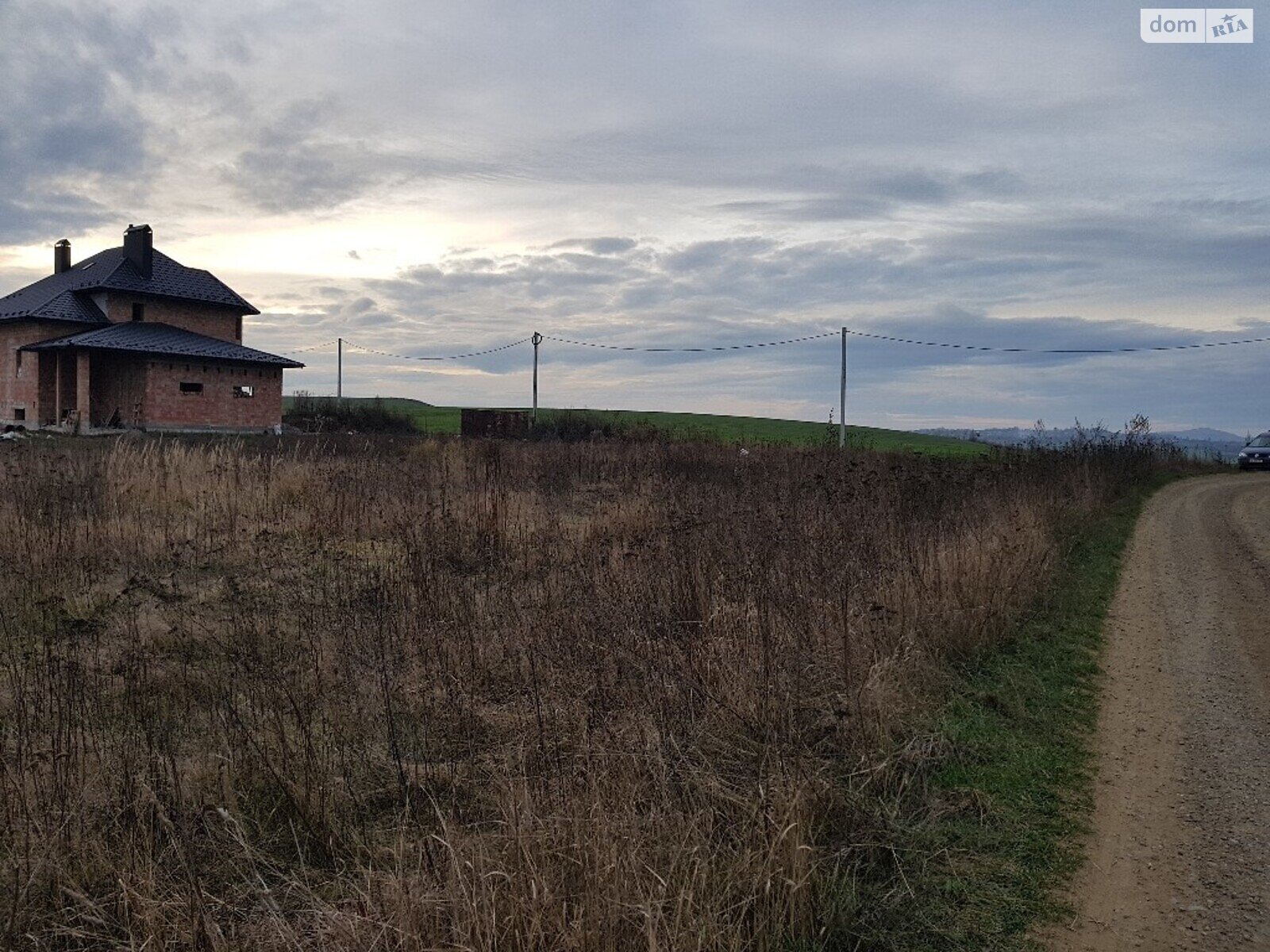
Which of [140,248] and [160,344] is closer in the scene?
[160,344]

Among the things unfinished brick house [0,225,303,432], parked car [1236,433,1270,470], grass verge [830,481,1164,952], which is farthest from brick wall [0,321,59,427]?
parked car [1236,433,1270,470]

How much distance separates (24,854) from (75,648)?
3033mm

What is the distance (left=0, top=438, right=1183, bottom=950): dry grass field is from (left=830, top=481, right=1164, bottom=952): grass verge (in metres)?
0.17

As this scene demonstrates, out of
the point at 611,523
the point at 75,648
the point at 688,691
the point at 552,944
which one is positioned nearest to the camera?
the point at 552,944

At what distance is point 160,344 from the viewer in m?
34.8

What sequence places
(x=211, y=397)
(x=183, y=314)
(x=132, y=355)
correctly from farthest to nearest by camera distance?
(x=183, y=314) → (x=211, y=397) → (x=132, y=355)

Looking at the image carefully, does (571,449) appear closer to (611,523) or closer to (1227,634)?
(611,523)

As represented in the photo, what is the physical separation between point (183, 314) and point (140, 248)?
130 inches

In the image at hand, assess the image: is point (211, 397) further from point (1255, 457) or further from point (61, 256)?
point (1255, 457)

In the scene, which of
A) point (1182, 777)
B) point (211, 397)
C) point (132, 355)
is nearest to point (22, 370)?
point (132, 355)

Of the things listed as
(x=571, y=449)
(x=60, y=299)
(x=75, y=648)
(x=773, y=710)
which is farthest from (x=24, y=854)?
(x=60, y=299)

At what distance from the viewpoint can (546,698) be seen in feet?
17.5

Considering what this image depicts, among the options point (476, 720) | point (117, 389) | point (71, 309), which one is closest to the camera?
point (476, 720)

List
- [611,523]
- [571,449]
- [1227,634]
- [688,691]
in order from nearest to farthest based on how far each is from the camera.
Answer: [688,691], [1227,634], [611,523], [571,449]
